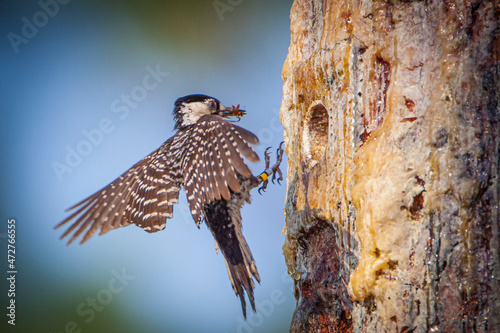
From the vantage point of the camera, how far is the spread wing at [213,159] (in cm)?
271

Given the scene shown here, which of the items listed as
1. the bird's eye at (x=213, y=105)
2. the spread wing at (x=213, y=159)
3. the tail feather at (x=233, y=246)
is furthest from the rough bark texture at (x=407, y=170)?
the bird's eye at (x=213, y=105)

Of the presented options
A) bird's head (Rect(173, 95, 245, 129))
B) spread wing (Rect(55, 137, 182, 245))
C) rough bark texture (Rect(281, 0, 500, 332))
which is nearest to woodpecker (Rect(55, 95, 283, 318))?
spread wing (Rect(55, 137, 182, 245))

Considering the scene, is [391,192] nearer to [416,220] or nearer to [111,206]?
[416,220]

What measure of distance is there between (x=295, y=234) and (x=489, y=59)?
4.17 ft

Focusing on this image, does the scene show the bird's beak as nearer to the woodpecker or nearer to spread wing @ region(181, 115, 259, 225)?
the woodpecker

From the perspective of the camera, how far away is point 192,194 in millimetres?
3199

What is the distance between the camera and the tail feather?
366cm

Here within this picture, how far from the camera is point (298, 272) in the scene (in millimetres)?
2613

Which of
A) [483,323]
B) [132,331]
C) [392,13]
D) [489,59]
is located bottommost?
[132,331]

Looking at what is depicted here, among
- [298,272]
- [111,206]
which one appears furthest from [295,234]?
[111,206]

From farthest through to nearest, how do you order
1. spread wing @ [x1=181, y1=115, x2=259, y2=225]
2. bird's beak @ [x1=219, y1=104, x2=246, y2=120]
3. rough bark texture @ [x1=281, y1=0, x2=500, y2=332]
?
1. bird's beak @ [x1=219, y1=104, x2=246, y2=120]
2. spread wing @ [x1=181, y1=115, x2=259, y2=225]
3. rough bark texture @ [x1=281, y1=0, x2=500, y2=332]

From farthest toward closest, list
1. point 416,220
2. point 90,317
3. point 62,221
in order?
1. point 90,317
2. point 62,221
3. point 416,220

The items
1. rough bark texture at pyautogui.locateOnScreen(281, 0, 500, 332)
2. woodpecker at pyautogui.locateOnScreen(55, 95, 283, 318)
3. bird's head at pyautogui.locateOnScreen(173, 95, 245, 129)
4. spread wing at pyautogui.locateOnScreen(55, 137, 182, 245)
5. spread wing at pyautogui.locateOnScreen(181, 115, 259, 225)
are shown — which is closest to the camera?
rough bark texture at pyautogui.locateOnScreen(281, 0, 500, 332)

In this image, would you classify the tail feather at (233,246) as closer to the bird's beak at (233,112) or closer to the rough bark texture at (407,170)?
the bird's beak at (233,112)
